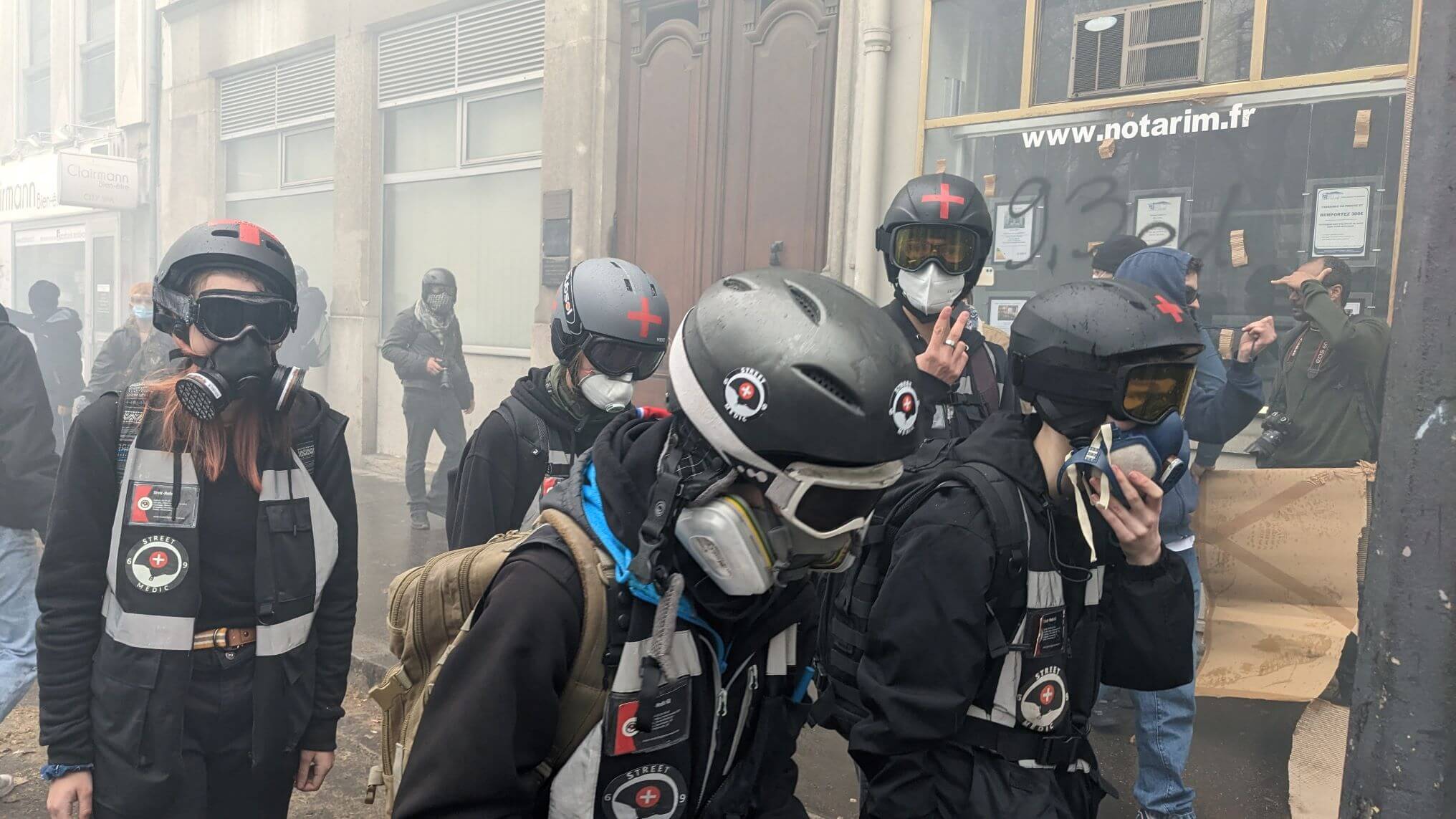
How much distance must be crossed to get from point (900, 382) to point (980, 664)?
78 centimetres

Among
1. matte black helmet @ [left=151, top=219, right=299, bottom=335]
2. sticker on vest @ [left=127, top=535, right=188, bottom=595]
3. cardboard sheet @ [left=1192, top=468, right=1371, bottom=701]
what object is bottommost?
cardboard sheet @ [left=1192, top=468, right=1371, bottom=701]

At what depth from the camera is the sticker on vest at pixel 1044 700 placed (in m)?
2.15

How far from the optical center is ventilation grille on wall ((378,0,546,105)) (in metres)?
10.8

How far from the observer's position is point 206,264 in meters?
2.65

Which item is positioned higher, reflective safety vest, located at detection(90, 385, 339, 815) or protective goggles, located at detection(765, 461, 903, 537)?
protective goggles, located at detection(765, 461, 903, 537)

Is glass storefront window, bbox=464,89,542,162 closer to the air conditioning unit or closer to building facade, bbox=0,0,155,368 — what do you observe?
the air conditioning unit

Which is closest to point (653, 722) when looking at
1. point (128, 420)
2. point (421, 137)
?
point (128, 420)

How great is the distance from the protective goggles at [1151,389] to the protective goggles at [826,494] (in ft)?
2.94

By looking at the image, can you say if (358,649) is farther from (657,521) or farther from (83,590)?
(657,521)

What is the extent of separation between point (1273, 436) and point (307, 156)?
12.9 meters

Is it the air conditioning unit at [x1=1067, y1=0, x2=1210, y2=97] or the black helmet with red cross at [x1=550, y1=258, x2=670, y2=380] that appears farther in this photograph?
the air conditioning unit at [x1=1067, y1=0, x2=1210, y2=97]

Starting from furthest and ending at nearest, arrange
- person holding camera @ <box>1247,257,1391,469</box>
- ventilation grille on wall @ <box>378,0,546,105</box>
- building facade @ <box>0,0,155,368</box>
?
building facade @ <box>0,0,155,368</box> < ventilation grille on wall @ <box>378,0,546,105</box> < person holding camera @ <box>1247,257,1391,469</box>

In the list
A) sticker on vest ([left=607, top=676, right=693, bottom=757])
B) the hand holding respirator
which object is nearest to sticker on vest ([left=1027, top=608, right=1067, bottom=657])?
the hand holding respirator

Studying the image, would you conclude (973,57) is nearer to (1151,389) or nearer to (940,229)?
(940,229)
